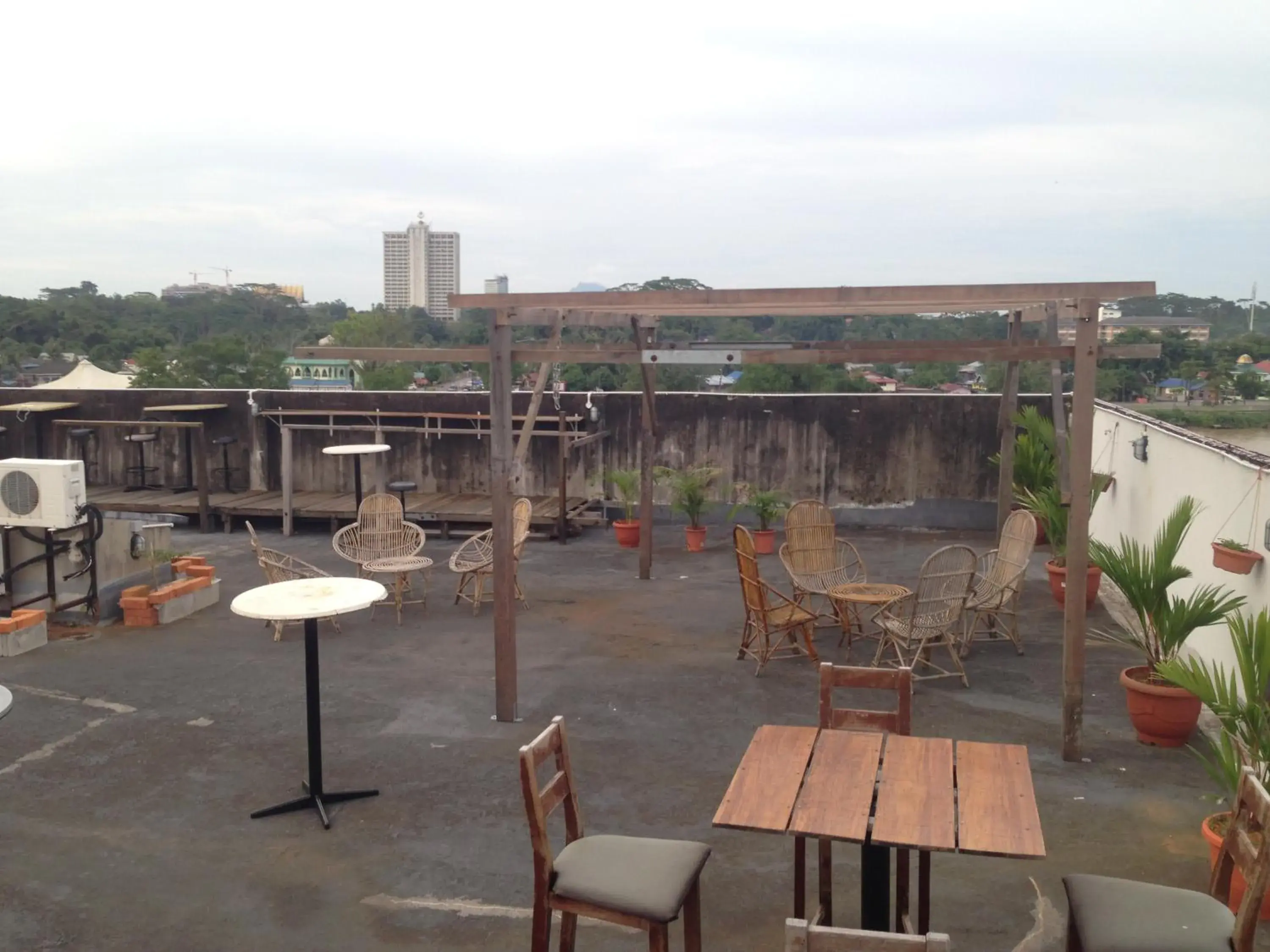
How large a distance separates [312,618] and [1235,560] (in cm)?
447

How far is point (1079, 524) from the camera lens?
16.8ft

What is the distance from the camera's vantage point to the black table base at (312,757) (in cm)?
465

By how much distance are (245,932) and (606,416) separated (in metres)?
8.69

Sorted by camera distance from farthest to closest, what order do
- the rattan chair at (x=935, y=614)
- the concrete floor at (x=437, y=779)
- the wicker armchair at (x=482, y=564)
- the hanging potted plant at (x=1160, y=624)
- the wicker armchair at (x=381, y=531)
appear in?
the wicker armchair at (x=381, y=531), the wicker armchair at (x=482, y=564), the rattan chair at (x=935, y=614), the hanging potted plant at (x=1160, y=624), the concrete floor at (x=437, y=779)

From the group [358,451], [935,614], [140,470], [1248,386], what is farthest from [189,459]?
[1248,386]

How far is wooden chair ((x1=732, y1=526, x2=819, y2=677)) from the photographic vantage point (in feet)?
21.5

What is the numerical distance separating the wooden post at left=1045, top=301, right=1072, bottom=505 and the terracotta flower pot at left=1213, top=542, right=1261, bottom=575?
2.63 feet

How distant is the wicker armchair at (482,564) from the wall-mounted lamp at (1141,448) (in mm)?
4740

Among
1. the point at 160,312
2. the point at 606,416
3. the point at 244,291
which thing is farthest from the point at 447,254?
the point at 606,416

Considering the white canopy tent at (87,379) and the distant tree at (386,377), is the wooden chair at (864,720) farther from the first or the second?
the distant tree at (386,377)

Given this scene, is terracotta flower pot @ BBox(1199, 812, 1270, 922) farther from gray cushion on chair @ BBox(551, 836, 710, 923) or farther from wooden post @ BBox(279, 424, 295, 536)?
wooden post @ BBox(279, 424, 295, 536)

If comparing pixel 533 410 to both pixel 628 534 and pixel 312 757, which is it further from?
pixel 628 534

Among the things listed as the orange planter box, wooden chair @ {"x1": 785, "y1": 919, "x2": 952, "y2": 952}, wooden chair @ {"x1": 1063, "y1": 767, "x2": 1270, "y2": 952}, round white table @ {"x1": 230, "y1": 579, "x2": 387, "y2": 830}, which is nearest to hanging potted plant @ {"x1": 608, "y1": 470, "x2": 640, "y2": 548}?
the orange planter box

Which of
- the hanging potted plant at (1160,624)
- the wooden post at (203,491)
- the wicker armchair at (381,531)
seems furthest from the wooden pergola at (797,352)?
the wooden post at (203,491)
